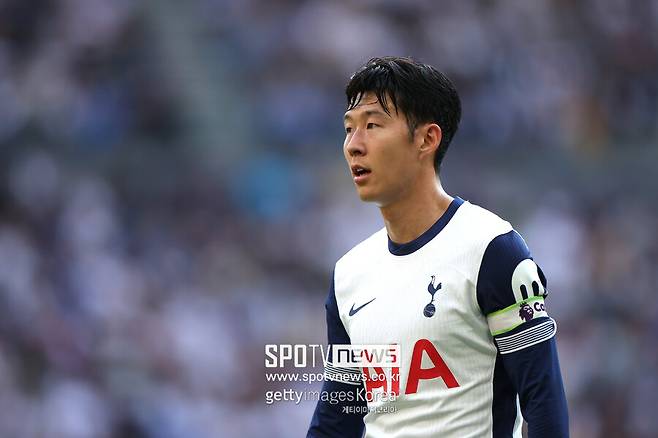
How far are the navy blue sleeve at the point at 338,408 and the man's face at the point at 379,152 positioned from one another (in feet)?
1.27

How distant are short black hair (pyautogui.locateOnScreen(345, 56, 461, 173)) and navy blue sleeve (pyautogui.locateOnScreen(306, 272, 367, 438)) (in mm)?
575

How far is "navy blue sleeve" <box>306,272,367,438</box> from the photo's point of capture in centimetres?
306

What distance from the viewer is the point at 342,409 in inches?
121

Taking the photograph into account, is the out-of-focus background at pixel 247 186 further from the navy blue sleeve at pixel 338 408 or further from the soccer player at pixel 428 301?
the soccer player at pixel 428 301

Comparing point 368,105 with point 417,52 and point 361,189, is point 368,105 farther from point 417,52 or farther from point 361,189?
point 417,52

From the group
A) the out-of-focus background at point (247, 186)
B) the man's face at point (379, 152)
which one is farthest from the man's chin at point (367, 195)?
the out-of-focus background at point (247, 186)

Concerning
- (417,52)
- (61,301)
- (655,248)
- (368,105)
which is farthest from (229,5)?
(368,105)

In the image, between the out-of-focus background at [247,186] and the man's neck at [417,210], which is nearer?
the man's neck at [417,210]

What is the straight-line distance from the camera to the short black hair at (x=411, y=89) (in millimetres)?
2881

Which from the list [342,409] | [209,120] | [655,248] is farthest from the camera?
[209,120]

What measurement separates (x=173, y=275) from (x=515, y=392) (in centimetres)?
598

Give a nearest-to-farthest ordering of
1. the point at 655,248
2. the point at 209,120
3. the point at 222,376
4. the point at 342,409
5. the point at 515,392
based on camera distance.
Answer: the point at 515,392
the point at 342,409
the point at 222,376
the point at 655,248
the point at 209,120

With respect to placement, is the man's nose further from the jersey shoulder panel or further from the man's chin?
the jersey shoulder panel

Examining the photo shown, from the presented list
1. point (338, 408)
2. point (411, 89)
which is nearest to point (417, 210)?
point (411, 89)
